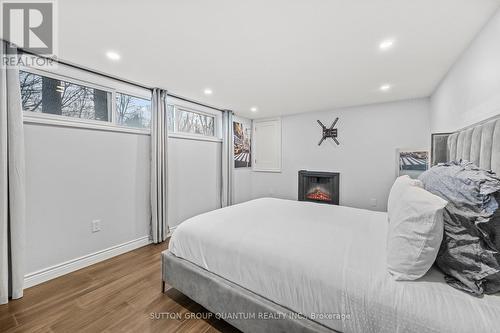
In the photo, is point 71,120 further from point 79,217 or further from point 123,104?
point 79,217

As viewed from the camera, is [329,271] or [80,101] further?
[80,101]

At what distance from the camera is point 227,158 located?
436 centimetres

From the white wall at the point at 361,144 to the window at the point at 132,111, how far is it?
3.03m

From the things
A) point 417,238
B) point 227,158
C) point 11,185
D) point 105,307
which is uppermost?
point 227,158

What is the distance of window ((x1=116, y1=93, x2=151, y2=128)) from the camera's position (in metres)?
2.84

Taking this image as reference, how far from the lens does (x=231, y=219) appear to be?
76.0 inches

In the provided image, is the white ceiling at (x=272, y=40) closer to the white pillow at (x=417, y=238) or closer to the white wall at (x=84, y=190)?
the white wall at (x=84, y=190)

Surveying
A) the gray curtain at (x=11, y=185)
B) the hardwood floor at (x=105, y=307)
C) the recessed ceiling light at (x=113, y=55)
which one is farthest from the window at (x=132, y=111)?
the hardwood floor at (x=105, y=307)

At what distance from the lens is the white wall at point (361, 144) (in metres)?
3.61

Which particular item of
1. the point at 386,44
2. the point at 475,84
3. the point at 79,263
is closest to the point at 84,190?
the point at 79,263

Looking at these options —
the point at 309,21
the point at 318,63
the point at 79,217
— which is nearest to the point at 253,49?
the point at 309,21

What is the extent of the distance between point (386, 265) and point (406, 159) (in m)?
3.30

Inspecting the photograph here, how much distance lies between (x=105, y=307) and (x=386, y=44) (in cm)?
338
